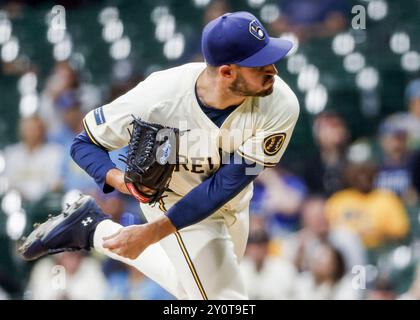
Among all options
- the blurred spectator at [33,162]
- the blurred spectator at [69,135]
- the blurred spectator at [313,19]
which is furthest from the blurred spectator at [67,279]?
the blurred spectator at [313,19]

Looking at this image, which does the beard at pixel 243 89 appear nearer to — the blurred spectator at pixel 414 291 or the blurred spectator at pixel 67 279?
the blurred spectator at pixel 414 291

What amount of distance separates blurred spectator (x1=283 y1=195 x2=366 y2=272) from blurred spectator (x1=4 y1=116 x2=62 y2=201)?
1294mm

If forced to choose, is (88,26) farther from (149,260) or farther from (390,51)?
(149,260)

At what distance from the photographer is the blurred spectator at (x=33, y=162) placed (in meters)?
5.80

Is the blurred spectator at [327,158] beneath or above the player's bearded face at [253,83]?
Answer: beneath

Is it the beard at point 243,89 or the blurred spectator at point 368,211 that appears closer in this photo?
the beard at point 243,89

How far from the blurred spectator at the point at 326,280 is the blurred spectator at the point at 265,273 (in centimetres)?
5

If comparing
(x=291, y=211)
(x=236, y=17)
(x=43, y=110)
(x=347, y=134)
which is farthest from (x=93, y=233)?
(x=43, y=110)

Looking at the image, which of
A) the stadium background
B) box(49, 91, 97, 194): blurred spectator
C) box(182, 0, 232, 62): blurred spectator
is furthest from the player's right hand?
box(182, 0, 232, 62): blurred spectator

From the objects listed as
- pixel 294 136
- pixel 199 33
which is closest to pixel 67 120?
pixel 199 33

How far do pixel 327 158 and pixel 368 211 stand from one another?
39cm

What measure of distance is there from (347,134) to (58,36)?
1929 mm

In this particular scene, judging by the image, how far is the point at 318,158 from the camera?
539cm

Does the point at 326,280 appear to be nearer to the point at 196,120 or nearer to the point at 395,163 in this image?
the point at 395,163
